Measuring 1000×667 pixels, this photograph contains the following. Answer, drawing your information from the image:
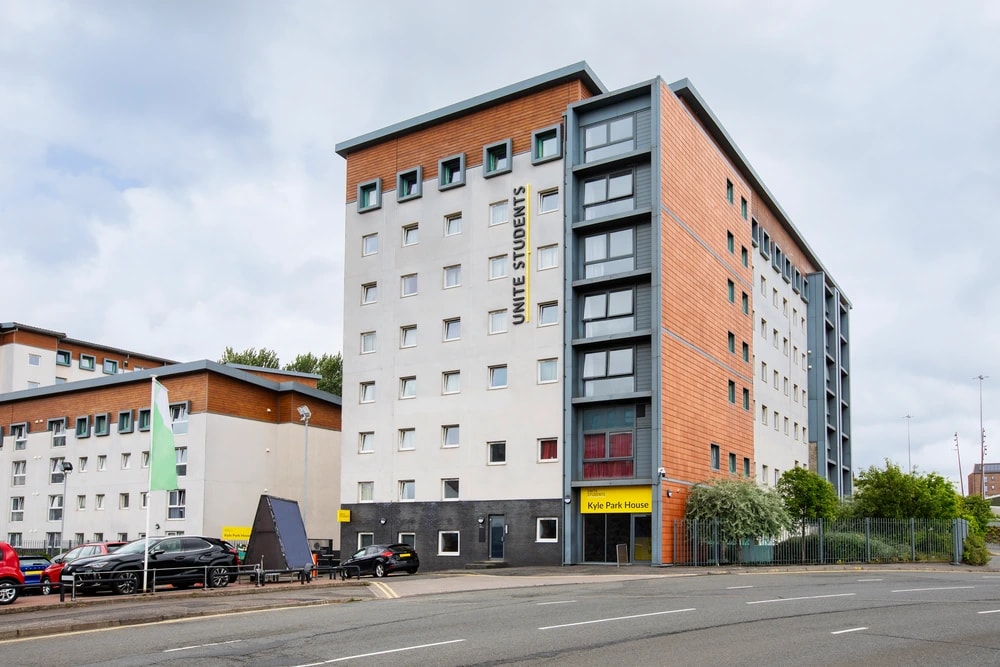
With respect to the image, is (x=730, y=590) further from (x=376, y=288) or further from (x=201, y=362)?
(x=201, y=362)

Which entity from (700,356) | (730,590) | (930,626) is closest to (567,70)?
(700,356)

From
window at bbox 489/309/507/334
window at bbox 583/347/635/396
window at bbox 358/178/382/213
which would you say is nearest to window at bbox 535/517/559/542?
window at bbox 583/347/635/396

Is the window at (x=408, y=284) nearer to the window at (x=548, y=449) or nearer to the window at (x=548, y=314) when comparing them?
the window at (x=548, y=314)

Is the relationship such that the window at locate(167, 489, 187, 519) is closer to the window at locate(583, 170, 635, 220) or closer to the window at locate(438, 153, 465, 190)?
the window at locate(438, 153, 465, 190)

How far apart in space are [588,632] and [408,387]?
3384 centimetres

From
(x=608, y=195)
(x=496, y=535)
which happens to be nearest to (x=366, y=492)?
(x=496, y=535)

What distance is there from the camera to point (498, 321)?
150 ft

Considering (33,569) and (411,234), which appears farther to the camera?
(411,234)

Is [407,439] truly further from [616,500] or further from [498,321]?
[616,500]

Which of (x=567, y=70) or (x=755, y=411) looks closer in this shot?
(x=567, y=70)

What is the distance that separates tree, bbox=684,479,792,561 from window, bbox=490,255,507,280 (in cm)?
1312

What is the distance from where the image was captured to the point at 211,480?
53688 mm

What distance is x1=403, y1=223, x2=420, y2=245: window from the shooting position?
4969 centimetres

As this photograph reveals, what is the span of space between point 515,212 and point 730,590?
25203 millimetres
